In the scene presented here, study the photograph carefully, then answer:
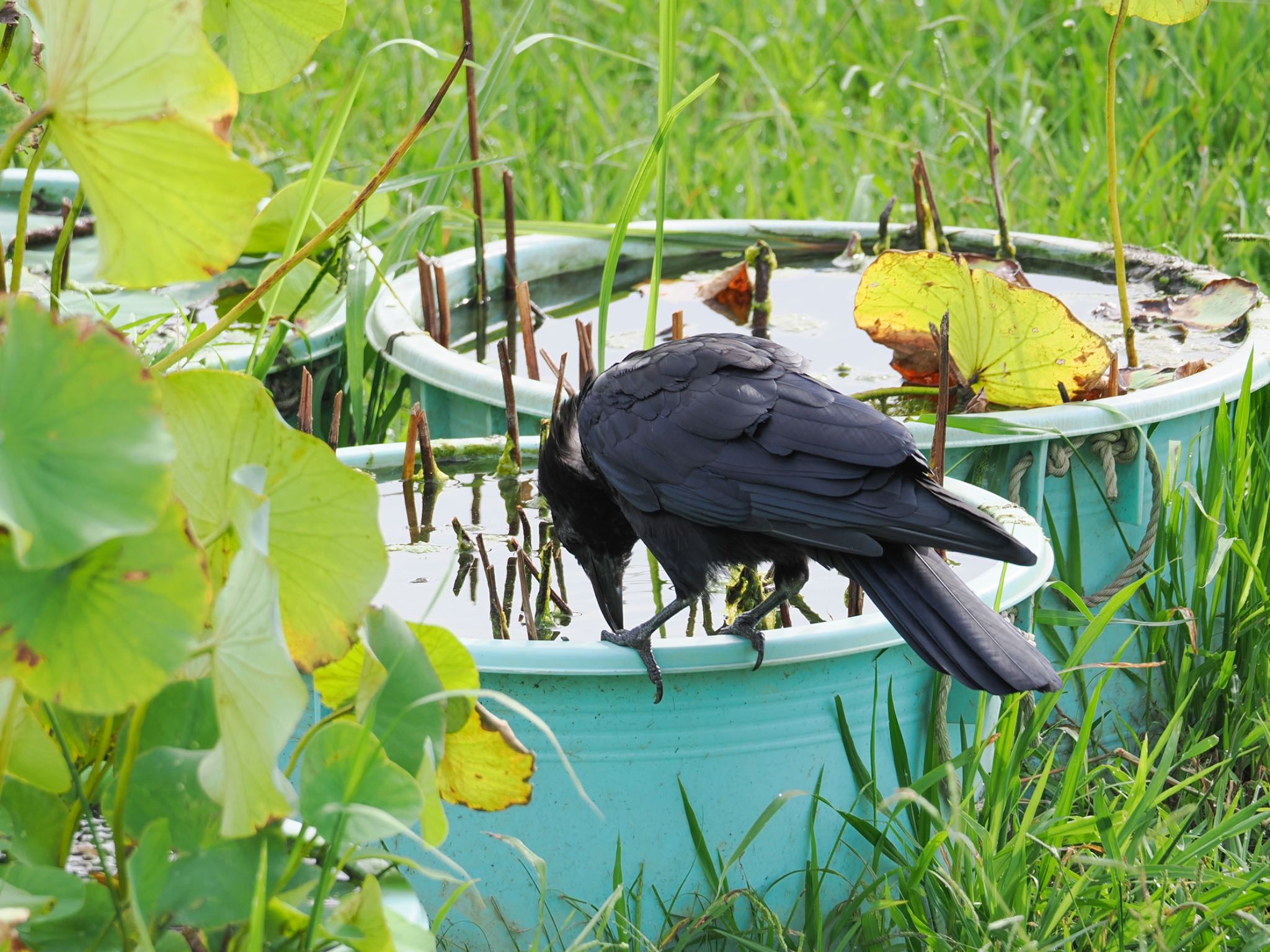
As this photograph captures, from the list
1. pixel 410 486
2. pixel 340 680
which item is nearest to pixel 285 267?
pixel 340 680

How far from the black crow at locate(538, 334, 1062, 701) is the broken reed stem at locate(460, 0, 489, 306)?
1.93 feet

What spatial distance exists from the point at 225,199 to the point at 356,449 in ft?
5.12

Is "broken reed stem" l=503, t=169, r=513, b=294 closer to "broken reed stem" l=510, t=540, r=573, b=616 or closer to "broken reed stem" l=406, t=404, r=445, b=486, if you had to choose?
"broken reed stem" l=406, t=404, r=445, b=486

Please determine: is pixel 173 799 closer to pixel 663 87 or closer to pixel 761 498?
pixel 761 498

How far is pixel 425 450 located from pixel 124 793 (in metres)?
1.54

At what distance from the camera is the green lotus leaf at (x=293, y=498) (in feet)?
3.91

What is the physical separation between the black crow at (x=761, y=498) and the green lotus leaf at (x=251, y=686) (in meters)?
0.91

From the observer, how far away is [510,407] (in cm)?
270

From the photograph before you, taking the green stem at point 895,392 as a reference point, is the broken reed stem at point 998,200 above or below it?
above

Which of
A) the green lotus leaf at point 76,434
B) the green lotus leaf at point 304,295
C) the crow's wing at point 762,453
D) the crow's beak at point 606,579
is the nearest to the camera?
the green lotus leaf at point 76,434

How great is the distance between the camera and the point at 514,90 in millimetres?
5867

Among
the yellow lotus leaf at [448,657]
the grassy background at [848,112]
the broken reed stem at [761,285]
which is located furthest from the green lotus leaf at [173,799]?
the grassy background at [848,112]

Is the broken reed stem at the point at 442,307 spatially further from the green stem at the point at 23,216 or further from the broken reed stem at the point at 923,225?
the green stem at the point at 23,216

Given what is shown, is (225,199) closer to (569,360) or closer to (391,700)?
(391,700)
